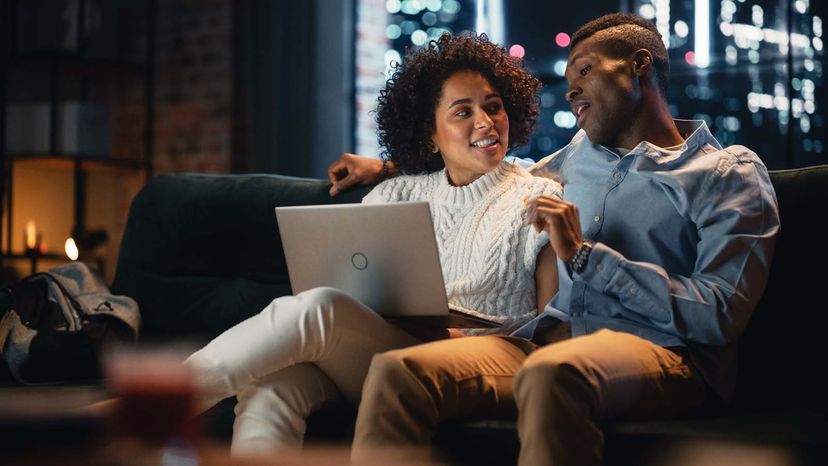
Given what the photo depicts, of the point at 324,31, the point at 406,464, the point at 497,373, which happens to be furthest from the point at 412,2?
the point at 406,464

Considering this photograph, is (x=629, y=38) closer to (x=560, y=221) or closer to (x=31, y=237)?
(x=560, y=221)

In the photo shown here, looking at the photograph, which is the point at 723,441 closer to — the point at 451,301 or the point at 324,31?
the point at 451,301

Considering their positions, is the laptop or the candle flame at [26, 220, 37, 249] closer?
the laptop

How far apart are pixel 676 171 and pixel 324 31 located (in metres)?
2.90

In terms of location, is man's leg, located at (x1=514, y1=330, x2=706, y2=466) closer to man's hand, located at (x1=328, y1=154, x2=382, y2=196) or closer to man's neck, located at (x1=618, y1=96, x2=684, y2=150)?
man's neck, located at (x1=618, y1=96, x2=684, y2=150)

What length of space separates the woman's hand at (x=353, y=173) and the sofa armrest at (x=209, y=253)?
0.10ft

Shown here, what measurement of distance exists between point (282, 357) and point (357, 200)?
76 centimetres

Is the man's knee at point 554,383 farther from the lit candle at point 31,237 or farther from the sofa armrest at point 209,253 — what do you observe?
the lit candle at point 31,237

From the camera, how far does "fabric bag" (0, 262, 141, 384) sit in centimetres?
244

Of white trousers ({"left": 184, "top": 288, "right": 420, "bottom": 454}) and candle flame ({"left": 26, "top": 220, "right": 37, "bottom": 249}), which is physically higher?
candle flame ({"left": 26, "top": 220, "right": 37, "bottom": 249})

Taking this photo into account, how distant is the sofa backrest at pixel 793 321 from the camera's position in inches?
82.7

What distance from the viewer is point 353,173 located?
2627mm

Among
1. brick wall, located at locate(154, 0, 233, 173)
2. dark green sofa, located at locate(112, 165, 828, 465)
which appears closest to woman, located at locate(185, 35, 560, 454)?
dark green sofa, located at locate(112, 165, 828, 465)

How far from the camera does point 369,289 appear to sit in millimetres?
2057
